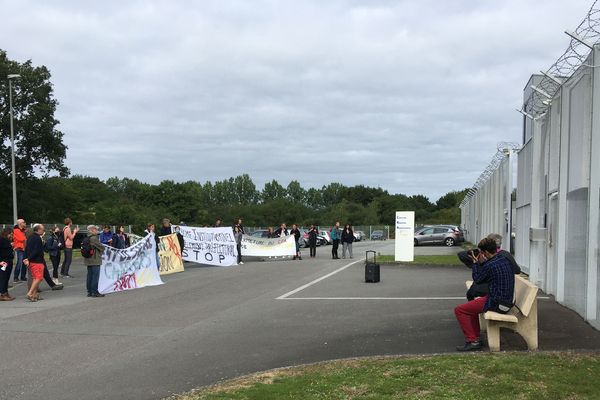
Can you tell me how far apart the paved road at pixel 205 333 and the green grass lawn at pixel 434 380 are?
0.79 m

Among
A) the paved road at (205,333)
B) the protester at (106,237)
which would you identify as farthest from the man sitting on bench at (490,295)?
the protester at (106,237)

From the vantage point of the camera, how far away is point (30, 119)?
180ft

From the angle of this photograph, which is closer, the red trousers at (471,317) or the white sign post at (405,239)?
the red trousers at (471,317)

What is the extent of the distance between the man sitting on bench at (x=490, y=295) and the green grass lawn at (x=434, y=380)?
71 cm

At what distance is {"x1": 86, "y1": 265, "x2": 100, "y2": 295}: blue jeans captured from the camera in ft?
48.0

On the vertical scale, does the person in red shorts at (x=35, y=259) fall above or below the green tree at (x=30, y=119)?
below

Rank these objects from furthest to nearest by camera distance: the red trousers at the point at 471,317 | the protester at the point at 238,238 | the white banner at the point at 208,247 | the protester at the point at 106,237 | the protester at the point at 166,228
A: the protester at the point at 238,238 → the white banner at the point at 208,247 → the protester at the point at 166,228 → the protester at the point at 106,237 → the red trousers at the point at 471,317

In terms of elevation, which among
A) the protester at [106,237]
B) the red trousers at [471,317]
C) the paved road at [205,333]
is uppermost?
the protester at [106,237]

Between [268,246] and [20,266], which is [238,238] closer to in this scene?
[268,246]

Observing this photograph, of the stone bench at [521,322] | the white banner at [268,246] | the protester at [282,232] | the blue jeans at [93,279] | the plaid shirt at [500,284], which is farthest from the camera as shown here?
the protester at [282,232]

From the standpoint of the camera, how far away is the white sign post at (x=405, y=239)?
78.2 feet

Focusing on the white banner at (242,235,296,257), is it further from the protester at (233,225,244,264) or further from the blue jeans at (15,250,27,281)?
the blue jeans at (15,250,27,281)

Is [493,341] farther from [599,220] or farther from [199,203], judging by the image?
[199,203]

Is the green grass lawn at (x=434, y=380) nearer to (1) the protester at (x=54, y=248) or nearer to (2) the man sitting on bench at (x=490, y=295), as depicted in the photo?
(2) the man sitting on bench at (x=490, y=295)
